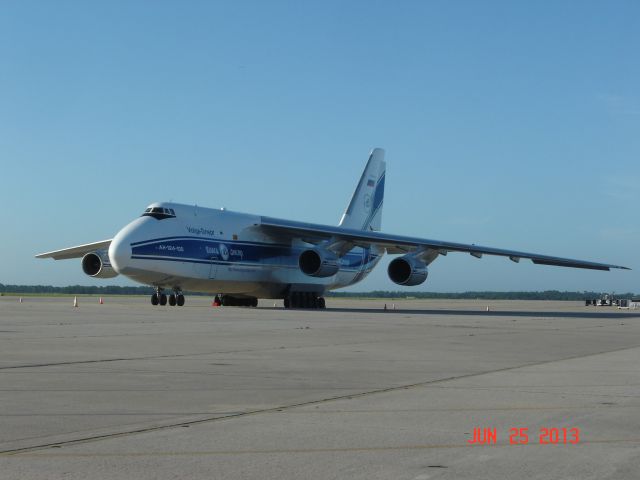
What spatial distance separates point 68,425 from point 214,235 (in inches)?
1084

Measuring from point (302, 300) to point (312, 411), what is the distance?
1202 inches

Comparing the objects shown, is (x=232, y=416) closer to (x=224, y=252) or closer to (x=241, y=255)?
(x=224, y=252)

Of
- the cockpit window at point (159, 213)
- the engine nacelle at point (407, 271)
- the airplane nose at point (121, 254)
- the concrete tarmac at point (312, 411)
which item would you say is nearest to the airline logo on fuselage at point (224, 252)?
the cockpit window at point (159, 213)

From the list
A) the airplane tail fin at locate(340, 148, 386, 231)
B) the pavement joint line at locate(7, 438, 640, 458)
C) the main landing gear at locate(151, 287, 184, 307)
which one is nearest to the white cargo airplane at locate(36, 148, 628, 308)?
the main landing gear at locate(151, 287, 184, 307)

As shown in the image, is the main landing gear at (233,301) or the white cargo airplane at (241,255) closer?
the white cargo airplane at (241,255)

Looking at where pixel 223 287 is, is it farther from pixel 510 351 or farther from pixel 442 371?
pixel 442 371

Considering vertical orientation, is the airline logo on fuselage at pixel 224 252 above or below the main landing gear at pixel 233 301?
above

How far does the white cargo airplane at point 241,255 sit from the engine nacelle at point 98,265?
0.04 metres

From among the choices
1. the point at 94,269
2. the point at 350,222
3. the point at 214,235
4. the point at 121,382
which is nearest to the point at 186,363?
the point at 121,382

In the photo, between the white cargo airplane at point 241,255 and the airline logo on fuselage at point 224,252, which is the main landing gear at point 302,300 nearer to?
the white cargo airplane at point 241,255

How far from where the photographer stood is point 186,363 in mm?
10812

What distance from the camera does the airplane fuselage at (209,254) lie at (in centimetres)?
3069

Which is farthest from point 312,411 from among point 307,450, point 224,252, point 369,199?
point 369,199

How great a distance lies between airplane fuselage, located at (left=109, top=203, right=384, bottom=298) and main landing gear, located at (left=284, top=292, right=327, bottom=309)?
1.08 feet
